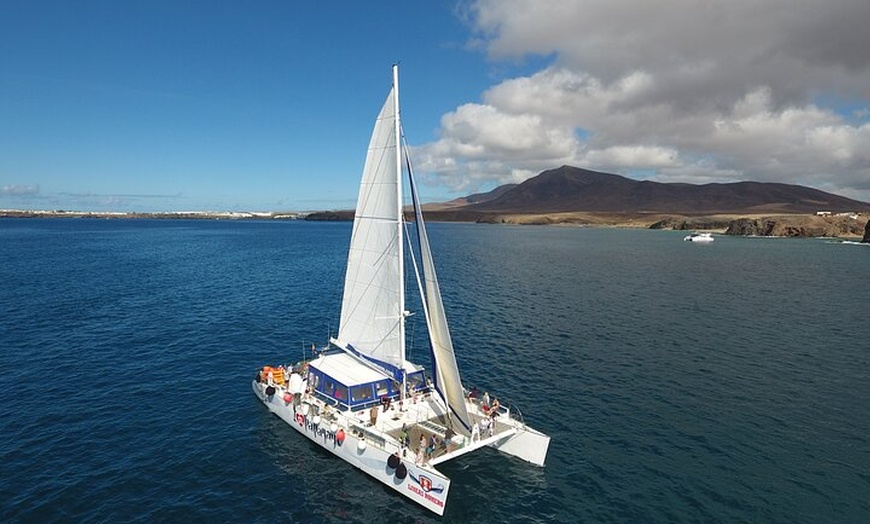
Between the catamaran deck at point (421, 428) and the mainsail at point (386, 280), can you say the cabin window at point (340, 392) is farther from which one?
the mainsail at point (386, 280)

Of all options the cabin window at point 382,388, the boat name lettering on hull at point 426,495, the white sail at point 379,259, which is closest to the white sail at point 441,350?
the white sail at point 379,259

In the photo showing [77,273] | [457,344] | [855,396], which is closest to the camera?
[855,396]

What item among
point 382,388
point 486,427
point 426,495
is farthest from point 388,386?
point 426,495

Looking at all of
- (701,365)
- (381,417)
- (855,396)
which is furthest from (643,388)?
(381,417)

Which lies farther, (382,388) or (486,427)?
(382,388)

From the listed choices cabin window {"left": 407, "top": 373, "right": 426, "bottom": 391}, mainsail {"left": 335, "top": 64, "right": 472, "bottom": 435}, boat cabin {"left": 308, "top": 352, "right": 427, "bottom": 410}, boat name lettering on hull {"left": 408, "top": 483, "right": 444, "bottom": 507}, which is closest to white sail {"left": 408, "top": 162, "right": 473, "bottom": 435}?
mainsail {"left": 335, "top": 64, "right": 472, "bottom": 435}

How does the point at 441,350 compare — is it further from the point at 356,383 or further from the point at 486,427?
the point at 356,383

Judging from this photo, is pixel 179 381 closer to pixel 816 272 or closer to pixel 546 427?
pixel 546 427
